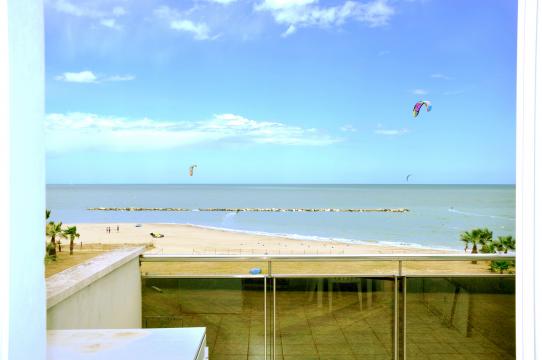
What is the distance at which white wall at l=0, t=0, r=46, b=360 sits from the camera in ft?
2.13

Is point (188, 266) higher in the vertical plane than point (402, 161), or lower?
lower

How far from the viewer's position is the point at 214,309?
2750 millimetres

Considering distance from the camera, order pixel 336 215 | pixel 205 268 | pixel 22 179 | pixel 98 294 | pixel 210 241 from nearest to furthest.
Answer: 1. pixel 22 179
2. pixel 98 294
3. pixel 205 268
4. pixel 210 241
5. pixel 336 215

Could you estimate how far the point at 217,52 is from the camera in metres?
27.6

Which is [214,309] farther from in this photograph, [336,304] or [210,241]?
[210,241]

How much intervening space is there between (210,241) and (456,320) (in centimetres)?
1495

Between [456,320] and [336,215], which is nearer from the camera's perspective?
[456,320]

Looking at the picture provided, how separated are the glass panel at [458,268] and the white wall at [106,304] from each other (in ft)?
5.54

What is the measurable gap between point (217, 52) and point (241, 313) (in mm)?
26526

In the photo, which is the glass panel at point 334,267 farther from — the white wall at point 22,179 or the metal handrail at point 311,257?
the white wall at point 22,179

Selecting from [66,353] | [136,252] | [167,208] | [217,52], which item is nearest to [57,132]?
[167,208]
